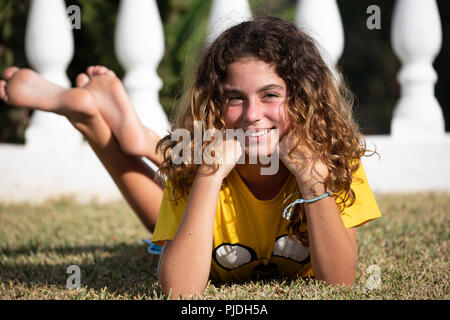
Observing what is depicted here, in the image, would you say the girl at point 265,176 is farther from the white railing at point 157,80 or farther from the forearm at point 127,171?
the white railing at point 157,80

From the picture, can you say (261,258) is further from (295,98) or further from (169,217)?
(295,98)

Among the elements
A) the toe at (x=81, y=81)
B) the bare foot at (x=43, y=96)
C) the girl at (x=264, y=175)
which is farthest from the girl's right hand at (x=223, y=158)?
the toe at (x=81, y=81)

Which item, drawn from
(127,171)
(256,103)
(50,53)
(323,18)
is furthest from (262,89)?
(50,53)

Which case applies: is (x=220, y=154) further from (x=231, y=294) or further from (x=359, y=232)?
→ (x=359, y=232)

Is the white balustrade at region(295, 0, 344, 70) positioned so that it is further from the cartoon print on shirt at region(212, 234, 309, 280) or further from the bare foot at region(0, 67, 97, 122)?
the cartoon print on shirt at region(212, 234, 309, 280)

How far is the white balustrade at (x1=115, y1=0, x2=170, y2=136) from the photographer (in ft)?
13.4


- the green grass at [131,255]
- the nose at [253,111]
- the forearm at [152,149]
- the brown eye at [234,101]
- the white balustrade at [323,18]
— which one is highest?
the white balustrade at [323,18]

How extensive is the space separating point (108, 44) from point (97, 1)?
1.58 ft

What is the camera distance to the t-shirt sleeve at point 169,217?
197cm

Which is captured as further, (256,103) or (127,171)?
(127,171)

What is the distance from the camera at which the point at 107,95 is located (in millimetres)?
2479

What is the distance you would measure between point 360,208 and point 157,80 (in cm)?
265

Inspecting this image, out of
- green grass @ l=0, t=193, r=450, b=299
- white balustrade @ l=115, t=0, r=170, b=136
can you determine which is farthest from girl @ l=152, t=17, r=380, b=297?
white balustrade @ l=115, t=0, r=170, b=136

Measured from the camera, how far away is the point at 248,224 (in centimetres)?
204
